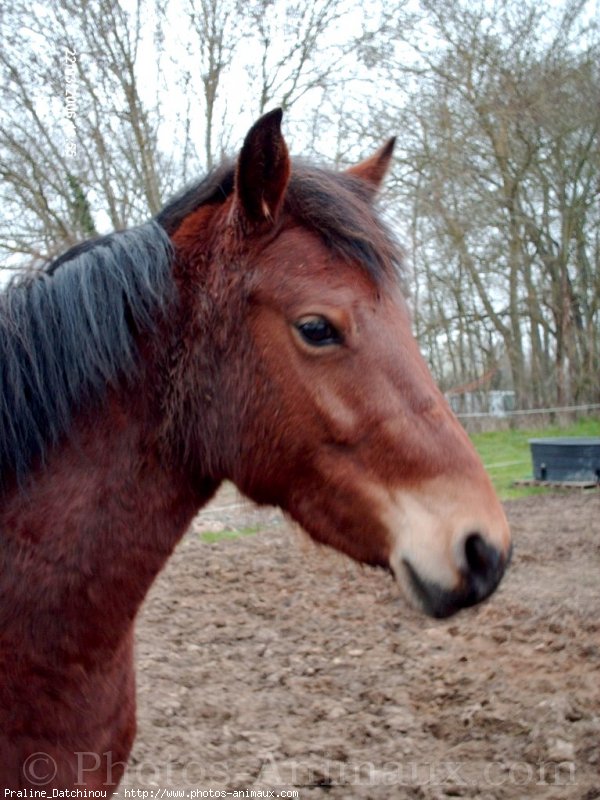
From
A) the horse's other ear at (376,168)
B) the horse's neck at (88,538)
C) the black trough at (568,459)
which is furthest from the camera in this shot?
the black trough at (568,459)

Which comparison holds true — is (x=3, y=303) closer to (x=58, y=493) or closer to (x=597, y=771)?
(x=58, y=493)

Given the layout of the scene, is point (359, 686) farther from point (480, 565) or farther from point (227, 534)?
point (227, 534)

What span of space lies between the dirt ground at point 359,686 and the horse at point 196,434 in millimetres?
470

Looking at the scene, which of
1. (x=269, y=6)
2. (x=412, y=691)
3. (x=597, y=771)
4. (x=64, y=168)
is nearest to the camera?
(x=597, y=771)

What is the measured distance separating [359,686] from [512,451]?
12.8m

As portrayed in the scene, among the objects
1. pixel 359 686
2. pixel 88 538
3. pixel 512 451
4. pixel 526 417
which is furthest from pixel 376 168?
pixel 526 417

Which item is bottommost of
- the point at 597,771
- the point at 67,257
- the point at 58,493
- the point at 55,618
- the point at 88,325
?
the point at 597,771

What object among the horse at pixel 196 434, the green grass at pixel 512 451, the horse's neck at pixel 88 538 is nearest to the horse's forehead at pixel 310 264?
the horse at pixel 196 434

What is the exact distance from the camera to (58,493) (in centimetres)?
182

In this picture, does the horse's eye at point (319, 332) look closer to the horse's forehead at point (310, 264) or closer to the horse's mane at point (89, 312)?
the horse's forehead at point (310, 264)

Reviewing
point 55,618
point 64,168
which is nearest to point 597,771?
point 55,618

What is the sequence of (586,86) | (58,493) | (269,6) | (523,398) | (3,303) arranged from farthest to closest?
(523,398)
(586,86)
(269,6)
(3,303)
(58,493)

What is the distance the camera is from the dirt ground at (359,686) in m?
3.40

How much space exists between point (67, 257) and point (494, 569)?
58.1 inches
